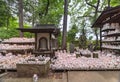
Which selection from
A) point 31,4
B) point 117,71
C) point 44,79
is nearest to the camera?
point 44,79

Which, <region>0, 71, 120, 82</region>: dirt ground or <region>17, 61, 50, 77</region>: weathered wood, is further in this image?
<region>17, 61, 50, 77</region>: weathered wood

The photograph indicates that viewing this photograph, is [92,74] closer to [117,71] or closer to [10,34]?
[117,71]

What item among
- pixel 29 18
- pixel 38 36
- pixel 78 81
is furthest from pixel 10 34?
pixel 78 81

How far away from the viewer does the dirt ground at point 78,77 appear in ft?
15.6

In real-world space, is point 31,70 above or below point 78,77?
above

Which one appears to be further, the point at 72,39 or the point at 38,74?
the point at 72,39

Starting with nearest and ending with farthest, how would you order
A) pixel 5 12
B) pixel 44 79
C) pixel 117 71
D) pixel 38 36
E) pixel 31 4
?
pixel 44 79
pixel 117 71
pixel 38 36
pixel 5 12
pixel 31 4

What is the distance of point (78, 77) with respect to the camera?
508 cm

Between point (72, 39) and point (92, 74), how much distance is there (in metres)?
12.3

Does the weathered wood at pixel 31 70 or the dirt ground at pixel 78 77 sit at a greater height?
the weathered wood at pixel 31 70

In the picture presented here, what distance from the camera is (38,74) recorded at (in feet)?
16.7

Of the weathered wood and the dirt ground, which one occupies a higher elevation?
the weathered wood

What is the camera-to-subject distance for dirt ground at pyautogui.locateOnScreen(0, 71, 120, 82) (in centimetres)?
477

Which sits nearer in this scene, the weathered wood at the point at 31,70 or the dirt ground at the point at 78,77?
the dirt ground at the point at 78,77
